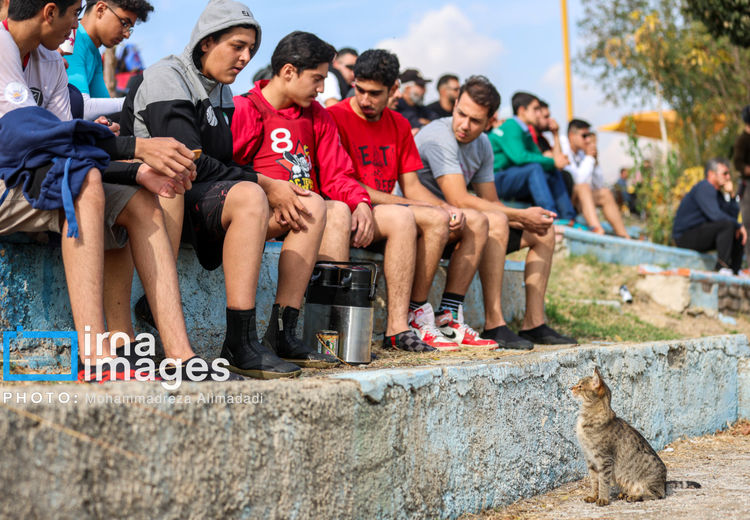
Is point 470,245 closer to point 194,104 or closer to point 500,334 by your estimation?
point 500,334

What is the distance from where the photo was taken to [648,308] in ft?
27.4

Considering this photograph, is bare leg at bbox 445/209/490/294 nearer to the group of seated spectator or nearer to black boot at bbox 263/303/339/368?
the group of seated spectator

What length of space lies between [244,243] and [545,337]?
2.78 metres

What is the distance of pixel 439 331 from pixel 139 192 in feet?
7.31

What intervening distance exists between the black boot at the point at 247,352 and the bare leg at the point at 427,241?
154 cm

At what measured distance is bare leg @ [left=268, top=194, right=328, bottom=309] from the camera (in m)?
3.47

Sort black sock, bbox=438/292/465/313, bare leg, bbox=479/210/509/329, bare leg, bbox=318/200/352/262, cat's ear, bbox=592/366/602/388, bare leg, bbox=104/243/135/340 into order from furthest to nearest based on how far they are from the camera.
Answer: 1. bare leg, bbox=479/210/509/329
2. black sock, bbox=438/292/465/313
3. bare leg, bbox=318/200/352/262
4. cat's ear, bbox=592/366/602/388
5. bare leg, bbox=104/243/135/340

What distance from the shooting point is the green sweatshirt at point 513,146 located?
8.95 metres

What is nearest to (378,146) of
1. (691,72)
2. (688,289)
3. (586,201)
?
(688,289)

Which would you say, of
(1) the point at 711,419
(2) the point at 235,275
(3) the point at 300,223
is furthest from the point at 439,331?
(1) the point at 711,419

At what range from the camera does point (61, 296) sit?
312 cm

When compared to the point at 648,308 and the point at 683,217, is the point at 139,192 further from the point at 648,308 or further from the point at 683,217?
the point at 683,217

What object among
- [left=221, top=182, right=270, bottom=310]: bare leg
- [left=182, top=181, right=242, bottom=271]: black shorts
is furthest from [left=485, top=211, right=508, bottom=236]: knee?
[left=221, top=182, right=270, bottom=310]: bare leg

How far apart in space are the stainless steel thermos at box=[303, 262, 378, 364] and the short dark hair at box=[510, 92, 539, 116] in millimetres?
6143
